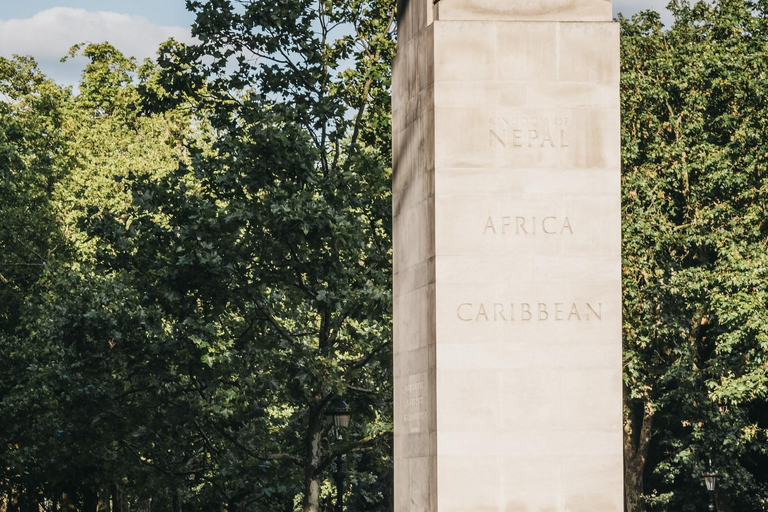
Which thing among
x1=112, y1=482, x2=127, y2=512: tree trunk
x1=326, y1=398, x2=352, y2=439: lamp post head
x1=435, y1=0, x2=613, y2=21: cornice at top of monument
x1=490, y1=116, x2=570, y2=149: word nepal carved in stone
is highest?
x1=435, y1=0, x2=613, y2=21: cornice at top of monument

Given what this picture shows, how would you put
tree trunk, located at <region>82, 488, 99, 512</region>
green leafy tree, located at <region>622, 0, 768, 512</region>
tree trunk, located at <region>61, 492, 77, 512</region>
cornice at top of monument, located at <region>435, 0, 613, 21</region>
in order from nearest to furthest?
1. cornice at top of monument, located at <region>435, 0, 613, 21</region>
2. green leafy tree, located at <region>622, 0, 768, 512</region>
3. tree trunk, located at <region>61, 492, 77, 512</region>
4. tree trunk, located at <region>82, 488, 99, 512</region>

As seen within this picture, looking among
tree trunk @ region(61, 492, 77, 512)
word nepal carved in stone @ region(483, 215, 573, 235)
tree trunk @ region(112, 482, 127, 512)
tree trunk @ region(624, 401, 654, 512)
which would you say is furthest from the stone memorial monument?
tree trunk @ region(61, 492, 77, 512)

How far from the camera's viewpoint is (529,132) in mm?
14914

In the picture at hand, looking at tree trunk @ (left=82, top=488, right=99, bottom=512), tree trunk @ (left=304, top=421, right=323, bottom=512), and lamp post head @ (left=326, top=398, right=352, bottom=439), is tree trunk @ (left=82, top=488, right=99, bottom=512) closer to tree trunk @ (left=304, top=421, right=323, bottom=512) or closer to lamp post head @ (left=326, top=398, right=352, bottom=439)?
tree trunk @ (left=304, top=421, right=323, bottom=512)

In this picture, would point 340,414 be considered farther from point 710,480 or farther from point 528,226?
point 710,480

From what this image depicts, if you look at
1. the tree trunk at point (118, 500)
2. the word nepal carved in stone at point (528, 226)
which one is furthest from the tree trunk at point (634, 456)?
the word nepal carved in stone at point (528, 226)

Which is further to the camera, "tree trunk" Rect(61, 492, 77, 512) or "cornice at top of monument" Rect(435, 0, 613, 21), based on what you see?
"tree trunk" Rect(61, 492, 77, 512)

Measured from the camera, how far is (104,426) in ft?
93.5

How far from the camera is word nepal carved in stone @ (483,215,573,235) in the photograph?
1472 centimetres

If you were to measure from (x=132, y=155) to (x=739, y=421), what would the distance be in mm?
20415

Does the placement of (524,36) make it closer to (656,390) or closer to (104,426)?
(104,426)

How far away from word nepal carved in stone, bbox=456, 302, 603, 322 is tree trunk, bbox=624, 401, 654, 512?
24.4 m

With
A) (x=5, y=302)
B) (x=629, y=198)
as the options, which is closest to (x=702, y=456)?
(x=629, y=198)

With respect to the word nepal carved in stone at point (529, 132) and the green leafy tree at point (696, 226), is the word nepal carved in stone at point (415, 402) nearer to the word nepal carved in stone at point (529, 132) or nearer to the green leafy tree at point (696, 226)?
the word nepal carved in stone at point (529, 132)
